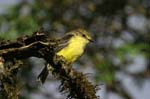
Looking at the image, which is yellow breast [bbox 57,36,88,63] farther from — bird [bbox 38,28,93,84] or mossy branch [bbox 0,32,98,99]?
mossy branch [bbox 0,32,98,99]

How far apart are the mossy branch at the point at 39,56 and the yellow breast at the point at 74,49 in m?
3.19

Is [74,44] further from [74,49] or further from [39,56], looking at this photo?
[39,56]

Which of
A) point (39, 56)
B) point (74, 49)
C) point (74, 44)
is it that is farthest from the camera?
point (74, 44)

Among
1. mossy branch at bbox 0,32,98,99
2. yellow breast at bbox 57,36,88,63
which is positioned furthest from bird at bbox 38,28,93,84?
mossy branch at bbox 0,32,98,99

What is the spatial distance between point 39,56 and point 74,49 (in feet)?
12.6

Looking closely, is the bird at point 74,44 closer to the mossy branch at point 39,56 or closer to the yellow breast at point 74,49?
the yellow breast at point 74,49

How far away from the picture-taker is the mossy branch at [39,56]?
13.5 ft

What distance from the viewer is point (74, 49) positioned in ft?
26.4

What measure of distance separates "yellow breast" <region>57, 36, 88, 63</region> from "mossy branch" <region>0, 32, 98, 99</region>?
3193mm

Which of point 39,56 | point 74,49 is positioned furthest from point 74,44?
point 39,56

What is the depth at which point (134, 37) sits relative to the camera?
11.1 metres

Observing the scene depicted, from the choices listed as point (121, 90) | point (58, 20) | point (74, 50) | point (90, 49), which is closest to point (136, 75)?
point (121, 90)

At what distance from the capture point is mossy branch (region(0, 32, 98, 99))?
4.13 m

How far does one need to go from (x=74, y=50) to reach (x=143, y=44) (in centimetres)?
267
